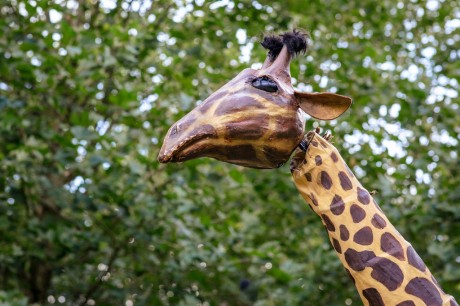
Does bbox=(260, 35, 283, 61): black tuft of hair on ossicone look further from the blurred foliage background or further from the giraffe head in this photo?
the blurred foliage background

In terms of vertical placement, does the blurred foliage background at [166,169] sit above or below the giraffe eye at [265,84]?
below

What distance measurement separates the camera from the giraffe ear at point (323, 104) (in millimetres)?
2176

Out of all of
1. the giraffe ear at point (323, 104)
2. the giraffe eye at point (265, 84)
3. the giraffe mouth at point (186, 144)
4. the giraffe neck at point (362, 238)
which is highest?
the giraffe eye at point (265, 84)

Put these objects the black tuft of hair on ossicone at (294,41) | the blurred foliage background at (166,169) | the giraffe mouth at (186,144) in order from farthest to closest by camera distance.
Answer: the blurred foliage background at (166,169), the black tuft of hair on ossicone at (294,41), the giraffe mouth at (186,144)

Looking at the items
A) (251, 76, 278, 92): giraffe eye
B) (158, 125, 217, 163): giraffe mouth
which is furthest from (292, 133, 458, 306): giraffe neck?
(158, 125, 217, 163): giraffe mouth

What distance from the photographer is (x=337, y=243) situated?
84.0 inches

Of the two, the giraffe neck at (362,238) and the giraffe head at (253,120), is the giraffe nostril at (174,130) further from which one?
the giraffe neck at (362,238)

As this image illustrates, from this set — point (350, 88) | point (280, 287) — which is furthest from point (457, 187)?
point (280, 287)

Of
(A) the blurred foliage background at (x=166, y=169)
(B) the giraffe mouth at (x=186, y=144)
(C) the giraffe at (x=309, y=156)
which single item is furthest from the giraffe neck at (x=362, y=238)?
(A) the blurred foliage background at (x=166, y=169)

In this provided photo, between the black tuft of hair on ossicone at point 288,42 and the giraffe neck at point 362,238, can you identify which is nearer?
the giraffe neck at point 362,238

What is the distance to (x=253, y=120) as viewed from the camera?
2078 mm

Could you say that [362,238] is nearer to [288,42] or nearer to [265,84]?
[265,84]

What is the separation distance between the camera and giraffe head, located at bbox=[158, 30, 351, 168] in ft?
6.60

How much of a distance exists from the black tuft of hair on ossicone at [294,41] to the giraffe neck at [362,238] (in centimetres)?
28
